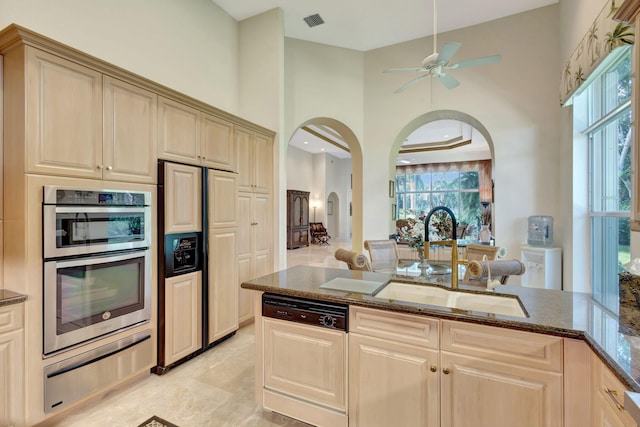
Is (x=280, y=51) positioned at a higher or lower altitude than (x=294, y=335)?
higher

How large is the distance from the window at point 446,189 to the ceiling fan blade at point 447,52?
28.6ft

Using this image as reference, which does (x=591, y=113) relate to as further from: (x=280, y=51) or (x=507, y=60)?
(x=280, y=51)

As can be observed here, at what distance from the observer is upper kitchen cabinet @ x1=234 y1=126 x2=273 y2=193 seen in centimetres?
350

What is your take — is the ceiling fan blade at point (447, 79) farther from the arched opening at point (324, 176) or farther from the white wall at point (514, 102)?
the arched opening at point (324, 176)

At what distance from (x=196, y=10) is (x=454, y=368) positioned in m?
4.39

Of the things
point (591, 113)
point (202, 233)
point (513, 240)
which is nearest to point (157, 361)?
point (202, 233)

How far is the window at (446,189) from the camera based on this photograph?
460 inches

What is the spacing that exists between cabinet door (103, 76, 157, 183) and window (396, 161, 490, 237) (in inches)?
391

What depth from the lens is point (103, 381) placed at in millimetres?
2156

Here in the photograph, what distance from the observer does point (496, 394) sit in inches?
53.7

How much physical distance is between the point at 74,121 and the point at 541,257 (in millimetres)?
4936

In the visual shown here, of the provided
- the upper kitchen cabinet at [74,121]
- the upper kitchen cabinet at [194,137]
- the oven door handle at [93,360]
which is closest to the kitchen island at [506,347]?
the oven door handle at [93,360]

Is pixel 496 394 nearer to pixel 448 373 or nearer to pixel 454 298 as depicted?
pixel 448 373

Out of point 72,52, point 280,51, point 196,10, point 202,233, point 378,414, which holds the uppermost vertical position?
point 196,10
